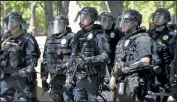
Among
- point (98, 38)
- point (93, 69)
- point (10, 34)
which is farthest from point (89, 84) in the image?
point (10, 34)

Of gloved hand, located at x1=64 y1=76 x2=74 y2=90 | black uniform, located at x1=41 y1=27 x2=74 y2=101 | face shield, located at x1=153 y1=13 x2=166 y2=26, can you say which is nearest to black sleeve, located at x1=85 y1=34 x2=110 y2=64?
gloved hand, located at x1=64 y1=76 x2=74 y2=90

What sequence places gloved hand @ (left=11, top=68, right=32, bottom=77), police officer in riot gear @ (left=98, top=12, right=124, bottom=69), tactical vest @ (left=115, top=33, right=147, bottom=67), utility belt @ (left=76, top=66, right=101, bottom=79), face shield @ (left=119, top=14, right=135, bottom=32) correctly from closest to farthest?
tactical vest @ (left=115, top=33, right=147, bottom=67)
face shield @ (left=119, top=14, right=135, bottom=32)
utility belt @ (left=76, top=66, right=101, bottom=79)
gloved hand @ (left=11, top=68, right=32, bottom=77)
police officer in riot gear @ (left=98, top=12, right=124, bottom=69)

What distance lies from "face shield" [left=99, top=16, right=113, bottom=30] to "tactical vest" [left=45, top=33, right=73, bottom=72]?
2.36 feet

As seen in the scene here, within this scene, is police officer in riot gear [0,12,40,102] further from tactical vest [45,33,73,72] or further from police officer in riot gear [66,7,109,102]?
police officer in riot gear [66,7,109,102]

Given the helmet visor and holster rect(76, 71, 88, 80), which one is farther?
the helmet visor

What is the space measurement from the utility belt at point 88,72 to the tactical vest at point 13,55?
116 centimetres

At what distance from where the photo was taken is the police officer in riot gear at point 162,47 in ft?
23.8

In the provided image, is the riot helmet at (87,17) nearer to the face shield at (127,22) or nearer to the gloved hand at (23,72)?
the face shield at (127,22)

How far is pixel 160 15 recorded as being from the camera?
7516mm

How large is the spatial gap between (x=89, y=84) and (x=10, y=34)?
1.91m

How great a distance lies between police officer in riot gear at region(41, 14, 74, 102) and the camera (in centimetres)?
736

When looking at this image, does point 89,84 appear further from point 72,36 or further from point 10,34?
point 10,34

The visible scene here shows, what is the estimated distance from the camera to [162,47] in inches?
289

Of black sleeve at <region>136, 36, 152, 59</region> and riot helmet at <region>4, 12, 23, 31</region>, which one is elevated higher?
Result: riot helmet at <region>4, 12, 23, 31</region>
